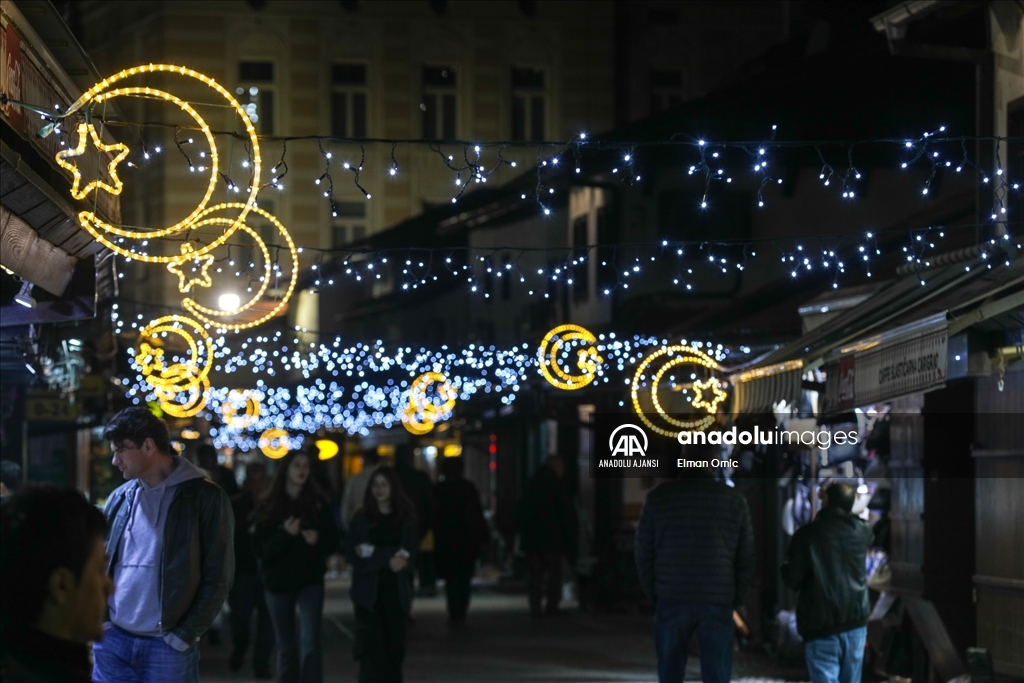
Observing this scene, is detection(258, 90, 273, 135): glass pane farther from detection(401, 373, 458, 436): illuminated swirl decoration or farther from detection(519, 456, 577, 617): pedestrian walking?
detection(519, 456, 577, 617): pedestrian walking

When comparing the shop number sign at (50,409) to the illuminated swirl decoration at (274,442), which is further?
the illuminated swirl decoration at (274,442)

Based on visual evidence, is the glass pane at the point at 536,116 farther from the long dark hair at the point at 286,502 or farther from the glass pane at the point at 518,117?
the long dark hair at the point at 286,502

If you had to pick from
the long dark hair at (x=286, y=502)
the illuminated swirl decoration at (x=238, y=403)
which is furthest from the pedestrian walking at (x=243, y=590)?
the illuminated swirl decoration at (x=238, y=403)

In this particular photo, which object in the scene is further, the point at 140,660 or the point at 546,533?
the point at 546,533

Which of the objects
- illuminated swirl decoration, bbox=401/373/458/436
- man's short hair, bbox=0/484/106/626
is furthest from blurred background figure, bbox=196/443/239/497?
man's short hair, bbox=0/484/106/626

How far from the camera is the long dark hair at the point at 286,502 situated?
1142cm

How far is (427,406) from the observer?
27234 mm

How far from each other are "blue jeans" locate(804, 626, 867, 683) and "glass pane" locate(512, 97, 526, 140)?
103ft

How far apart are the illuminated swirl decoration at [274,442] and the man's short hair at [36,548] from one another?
33157 mm

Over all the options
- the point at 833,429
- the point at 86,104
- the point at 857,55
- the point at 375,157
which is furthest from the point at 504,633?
the point at 375,157

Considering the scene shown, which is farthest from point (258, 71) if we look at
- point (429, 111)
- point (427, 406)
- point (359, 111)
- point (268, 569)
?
point (268, 569)

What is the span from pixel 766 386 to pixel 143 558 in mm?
7878

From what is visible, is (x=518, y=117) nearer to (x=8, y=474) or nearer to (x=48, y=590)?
(x=8, y=474)

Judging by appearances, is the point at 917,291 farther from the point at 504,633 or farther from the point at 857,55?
the point at 857,55
